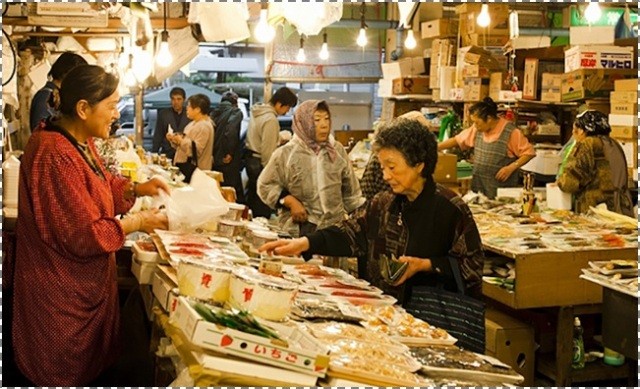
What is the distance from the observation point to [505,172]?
10.5 metres

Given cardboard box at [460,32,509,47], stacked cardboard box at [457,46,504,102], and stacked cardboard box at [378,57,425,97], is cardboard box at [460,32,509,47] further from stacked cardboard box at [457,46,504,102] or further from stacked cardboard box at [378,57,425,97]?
stacked cardboard box at [378,57,425,97]

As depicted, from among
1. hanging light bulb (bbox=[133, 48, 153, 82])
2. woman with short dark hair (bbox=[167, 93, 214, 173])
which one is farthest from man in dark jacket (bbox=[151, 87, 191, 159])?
hanging light bulb (bbox=[133, 48, 153, 82])

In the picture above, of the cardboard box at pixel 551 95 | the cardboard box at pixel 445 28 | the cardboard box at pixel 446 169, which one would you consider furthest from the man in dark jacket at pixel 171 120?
the cardboard box at pixel 551 95

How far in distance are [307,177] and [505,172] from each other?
4111 millimetres

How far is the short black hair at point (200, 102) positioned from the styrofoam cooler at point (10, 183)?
830 cm

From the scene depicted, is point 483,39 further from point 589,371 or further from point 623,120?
point 589,371

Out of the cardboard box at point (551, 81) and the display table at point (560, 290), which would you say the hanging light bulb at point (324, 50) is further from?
the display table at point (560, 290)

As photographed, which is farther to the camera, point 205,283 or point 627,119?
point 627,119

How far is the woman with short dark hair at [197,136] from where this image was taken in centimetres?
1300

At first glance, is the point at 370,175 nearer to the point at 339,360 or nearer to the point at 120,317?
the point at 120,317

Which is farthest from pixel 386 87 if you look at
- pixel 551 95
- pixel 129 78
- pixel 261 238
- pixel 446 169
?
pixel 261 238

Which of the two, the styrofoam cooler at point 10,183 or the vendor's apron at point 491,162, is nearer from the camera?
the styrofoam cooler at point 10,183

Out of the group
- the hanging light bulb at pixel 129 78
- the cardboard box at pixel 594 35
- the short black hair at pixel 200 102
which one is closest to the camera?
the hanging light bulb at pixel 129 78

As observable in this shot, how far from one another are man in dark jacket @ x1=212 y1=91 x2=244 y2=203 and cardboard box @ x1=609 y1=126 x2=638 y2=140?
19.5ft
